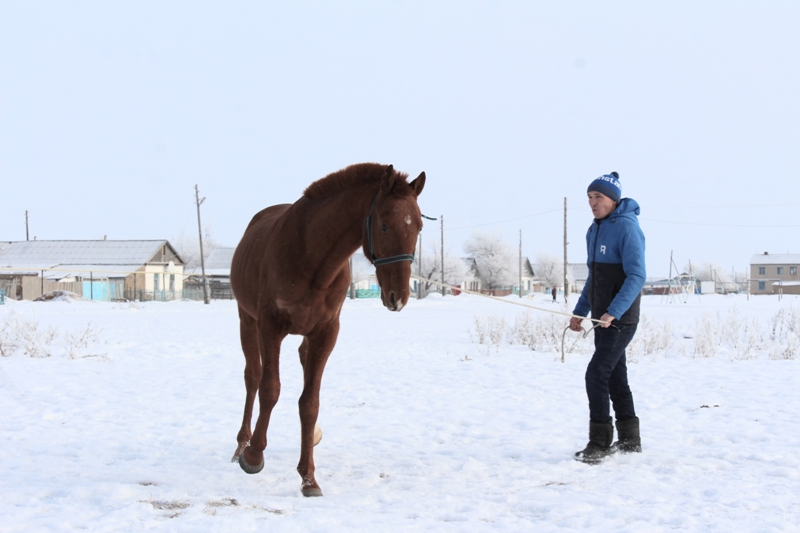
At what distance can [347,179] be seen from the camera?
14.4 ft

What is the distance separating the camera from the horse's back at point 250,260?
4.93 m

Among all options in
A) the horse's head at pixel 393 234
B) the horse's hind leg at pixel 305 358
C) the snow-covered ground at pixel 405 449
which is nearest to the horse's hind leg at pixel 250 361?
the snow-covered ground at pixel 405 449

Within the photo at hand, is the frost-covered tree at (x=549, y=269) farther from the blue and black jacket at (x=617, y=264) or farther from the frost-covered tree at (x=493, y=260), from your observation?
the blue and black jacket at (x=617, y=264)

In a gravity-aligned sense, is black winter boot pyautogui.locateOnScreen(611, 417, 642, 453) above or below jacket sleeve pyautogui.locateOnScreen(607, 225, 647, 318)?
below

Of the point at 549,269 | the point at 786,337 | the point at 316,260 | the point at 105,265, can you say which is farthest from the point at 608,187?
the point at 549,269

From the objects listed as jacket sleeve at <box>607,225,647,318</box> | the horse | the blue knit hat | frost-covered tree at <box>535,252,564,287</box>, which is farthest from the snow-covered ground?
frost-covered tree at <box>535,252,564,287</box>

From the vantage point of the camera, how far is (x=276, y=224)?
15.9 feet

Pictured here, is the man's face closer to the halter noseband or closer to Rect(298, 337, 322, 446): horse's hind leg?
the halter noseband

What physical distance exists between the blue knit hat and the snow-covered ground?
1.98 metres

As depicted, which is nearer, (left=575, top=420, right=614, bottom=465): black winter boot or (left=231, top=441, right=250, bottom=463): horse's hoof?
(left=575, top=420, right=614, bottom=465): black winter boot

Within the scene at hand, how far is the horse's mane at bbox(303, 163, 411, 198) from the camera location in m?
4.26

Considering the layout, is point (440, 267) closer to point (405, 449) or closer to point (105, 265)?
point (105, 265)

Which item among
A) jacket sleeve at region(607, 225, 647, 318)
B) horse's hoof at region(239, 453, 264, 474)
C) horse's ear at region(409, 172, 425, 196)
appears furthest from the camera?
jacket sleeve at region(607, 225, 647, 318)

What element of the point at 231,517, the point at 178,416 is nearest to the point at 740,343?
the point at 178,416
